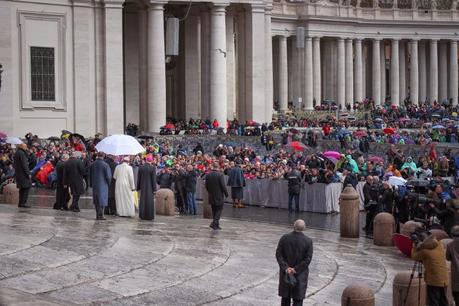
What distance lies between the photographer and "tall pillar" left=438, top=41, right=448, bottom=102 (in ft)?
333

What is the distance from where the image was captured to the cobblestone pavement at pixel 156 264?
19.1 meters

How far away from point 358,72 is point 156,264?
244 ft

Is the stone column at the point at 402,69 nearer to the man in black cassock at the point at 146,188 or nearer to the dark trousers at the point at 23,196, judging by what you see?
the dark trousers at the point at 23,196

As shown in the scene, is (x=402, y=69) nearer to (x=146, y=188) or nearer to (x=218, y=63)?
(x=218, y=63)

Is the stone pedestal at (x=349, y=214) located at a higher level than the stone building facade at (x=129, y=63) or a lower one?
lower

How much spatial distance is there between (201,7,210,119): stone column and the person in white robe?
3128cm

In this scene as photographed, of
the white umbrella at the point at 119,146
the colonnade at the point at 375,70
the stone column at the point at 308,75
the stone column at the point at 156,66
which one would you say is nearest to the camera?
the white umbrella at the point at 119,146

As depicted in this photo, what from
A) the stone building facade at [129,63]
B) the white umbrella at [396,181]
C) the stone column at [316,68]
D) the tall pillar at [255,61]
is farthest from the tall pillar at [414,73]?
the white umbrella at [396,181]

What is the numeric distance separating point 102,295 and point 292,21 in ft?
236

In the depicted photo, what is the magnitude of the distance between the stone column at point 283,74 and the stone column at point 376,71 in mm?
11545

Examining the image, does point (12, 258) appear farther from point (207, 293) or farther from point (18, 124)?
point (18, 124)

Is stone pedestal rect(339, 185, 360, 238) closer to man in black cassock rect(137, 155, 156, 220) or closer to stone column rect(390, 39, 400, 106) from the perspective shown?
man in black cassock rect(137, 155, 156, 220)

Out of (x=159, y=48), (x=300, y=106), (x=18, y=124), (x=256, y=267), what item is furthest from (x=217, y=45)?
(x=256, y=267)

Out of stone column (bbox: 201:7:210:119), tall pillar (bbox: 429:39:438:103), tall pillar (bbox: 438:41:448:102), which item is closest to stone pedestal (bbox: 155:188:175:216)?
stone column (bbox: 201:7:210:119)
